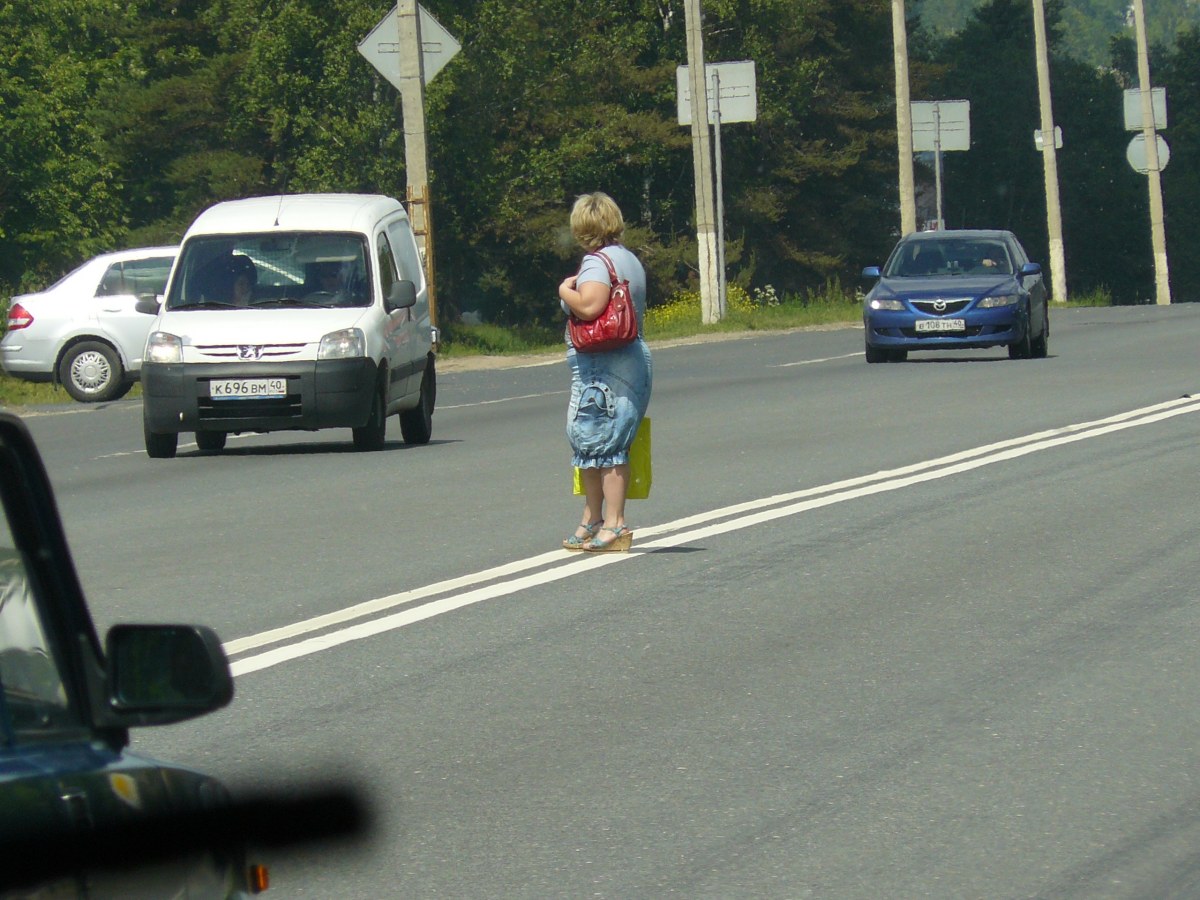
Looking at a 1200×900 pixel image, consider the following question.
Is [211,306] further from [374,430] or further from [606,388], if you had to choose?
[606,388]

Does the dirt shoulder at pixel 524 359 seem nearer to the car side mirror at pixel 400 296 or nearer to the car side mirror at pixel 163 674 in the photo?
the car side mirror at pixel 400 296

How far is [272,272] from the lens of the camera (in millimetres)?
17062

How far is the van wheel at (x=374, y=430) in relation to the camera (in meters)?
16.8

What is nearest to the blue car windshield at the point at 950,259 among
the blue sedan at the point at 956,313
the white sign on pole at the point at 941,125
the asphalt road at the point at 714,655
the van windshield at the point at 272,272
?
the blue sedan at the point at 956,313

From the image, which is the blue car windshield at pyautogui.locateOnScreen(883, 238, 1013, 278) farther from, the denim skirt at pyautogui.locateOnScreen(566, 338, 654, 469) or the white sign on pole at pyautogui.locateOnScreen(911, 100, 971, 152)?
the white sign on pole at pyautogui.locateOnScreen(911, 100, 971, 152)

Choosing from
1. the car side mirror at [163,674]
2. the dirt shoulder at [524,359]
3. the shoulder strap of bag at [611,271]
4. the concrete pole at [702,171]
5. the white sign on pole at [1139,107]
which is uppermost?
the white sign on pole at [1139,107]

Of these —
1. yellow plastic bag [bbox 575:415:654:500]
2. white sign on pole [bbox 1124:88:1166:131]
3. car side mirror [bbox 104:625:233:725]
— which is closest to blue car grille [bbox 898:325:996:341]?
yellow plastic bag [bbox 575:415:654:500]

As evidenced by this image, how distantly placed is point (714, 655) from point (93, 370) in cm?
1811

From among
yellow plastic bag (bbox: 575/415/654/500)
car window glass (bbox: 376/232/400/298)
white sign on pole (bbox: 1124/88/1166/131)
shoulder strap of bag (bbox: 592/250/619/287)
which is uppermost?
white sign on pole (bbox: 1124/88/1166/131)

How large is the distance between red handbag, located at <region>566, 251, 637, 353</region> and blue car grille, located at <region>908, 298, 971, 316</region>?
53.6ft

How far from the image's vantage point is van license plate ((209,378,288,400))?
16.3m

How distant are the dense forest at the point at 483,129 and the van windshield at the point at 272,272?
22785mm

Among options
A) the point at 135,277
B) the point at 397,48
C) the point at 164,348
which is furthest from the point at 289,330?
the point at 397,48

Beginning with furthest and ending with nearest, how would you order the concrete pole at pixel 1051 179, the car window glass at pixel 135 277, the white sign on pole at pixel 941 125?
the concrete pole at pixel 1051 179 < the white sign on pole at pixel 941 125 < the car window glass at pixel 135 277
